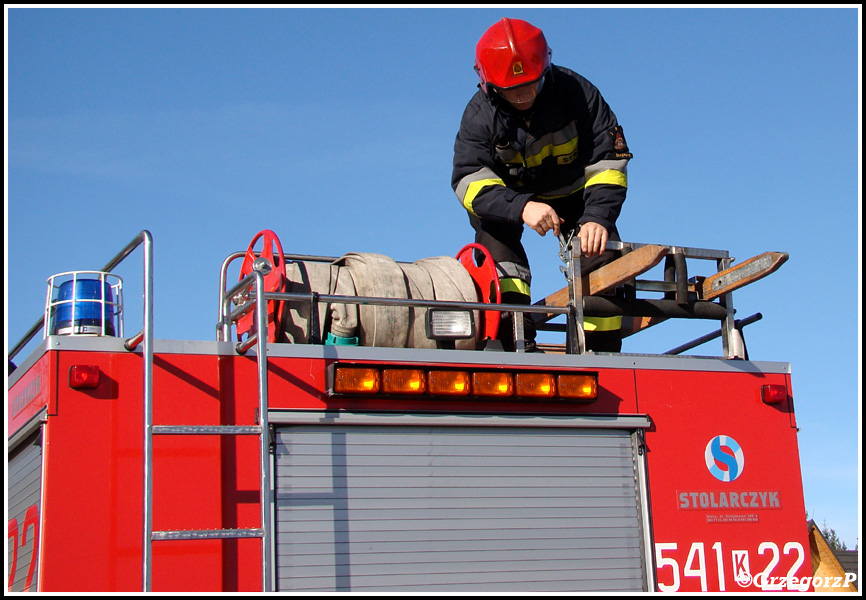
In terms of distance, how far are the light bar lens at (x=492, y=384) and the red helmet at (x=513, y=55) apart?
183 centimetres

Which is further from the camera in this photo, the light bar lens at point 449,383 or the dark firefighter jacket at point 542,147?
the dark firefighter jacket at point 542,147

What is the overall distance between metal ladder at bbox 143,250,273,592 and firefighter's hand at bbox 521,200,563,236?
1.87 m

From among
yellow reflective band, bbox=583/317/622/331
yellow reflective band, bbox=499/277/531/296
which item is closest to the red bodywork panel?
yellow reflective band, bbox=583/317/622/331

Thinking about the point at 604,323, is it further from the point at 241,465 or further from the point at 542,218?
the point at 241,465

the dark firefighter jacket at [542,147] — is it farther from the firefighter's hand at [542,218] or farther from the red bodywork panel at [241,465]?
the red bodywork panel at [241,465]

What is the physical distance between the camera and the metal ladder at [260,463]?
4.43m

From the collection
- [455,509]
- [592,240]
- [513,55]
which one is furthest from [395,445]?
[513,55]

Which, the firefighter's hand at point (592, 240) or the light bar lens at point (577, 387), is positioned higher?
the firefighter's hand at point (592, 240)

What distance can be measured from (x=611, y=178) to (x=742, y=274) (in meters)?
1.03

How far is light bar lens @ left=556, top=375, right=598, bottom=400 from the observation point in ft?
18.0

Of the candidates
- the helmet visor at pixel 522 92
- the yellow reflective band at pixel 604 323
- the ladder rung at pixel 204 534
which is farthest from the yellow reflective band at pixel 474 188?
the ladder rung at pixel 204 534

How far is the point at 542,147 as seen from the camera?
6551mm

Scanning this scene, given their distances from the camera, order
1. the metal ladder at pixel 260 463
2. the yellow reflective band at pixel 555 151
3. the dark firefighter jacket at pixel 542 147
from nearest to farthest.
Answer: the metal ladder at pixel 260 463
the dark firefighter jacket at pixel 542 147
the yellow reflective band at pixel 555 151

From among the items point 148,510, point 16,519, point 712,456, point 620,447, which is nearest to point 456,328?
point 620,447
